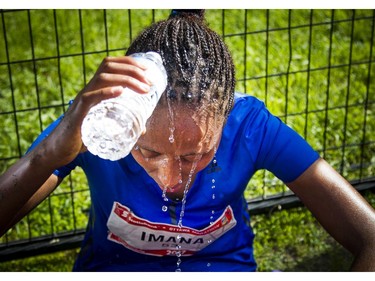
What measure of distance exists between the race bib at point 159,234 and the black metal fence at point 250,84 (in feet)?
2.89

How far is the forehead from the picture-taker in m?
1.78

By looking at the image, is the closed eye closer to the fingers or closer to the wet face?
the wet face

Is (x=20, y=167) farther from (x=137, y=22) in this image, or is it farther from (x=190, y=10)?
(x=137, y=22)

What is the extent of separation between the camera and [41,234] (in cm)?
330

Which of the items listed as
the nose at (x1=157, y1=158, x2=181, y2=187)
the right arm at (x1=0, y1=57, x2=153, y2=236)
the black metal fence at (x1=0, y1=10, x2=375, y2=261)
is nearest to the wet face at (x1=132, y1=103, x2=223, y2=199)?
the nose at (x1=157, y1=158, x2=181, y2=187)

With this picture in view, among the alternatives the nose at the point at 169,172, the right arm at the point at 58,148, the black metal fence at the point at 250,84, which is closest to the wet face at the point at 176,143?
the nose at the point at 169,172

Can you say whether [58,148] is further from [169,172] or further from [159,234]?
[159,234]

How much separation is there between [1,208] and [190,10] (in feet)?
2.52

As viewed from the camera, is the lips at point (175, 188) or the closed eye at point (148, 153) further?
the lips at point (175, 188)

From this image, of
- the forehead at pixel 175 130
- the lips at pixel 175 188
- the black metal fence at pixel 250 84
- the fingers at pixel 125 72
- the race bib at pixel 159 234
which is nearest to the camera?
the fingers at pixel 125 72

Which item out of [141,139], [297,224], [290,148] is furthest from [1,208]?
[297,224]

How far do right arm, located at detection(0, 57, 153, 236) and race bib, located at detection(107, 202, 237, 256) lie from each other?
235 mm

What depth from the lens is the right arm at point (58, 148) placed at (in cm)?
160

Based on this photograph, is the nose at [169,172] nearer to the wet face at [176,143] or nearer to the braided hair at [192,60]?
the wet face at [176,143]
